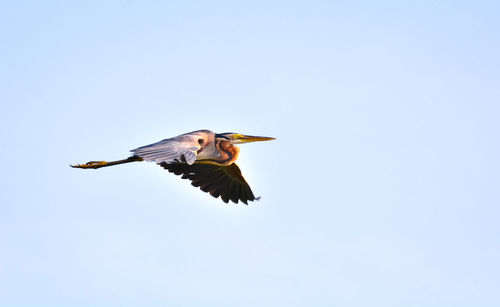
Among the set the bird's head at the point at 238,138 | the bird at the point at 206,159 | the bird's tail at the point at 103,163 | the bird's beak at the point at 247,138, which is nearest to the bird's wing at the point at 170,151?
the bird at the point at 206,159

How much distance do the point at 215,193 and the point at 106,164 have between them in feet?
9.74

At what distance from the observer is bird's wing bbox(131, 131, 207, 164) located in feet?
47.1

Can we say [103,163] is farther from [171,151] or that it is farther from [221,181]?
[171,151]

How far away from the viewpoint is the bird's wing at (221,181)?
19.6 meters

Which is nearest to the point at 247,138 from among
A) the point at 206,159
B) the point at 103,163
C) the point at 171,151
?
the point at 206,159

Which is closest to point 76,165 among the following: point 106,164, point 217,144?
point 106,164

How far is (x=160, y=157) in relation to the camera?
565 inches

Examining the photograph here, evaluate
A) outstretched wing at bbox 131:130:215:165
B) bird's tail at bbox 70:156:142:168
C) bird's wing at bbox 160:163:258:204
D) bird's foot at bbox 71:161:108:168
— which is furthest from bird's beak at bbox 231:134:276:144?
bird's foot at bbox 71:161:108:168

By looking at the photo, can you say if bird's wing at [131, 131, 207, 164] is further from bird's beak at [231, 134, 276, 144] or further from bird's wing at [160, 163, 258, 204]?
bird's wing at [160, 163, 258, 204]

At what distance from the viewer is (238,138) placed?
1862 centimetres

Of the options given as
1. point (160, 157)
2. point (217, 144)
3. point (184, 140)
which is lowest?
point (160, 157)

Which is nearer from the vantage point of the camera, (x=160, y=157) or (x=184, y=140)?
(x=160, y=157)

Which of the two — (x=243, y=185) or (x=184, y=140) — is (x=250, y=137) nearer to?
(x=243, y=185)

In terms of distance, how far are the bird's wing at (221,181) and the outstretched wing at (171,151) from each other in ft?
11.3
